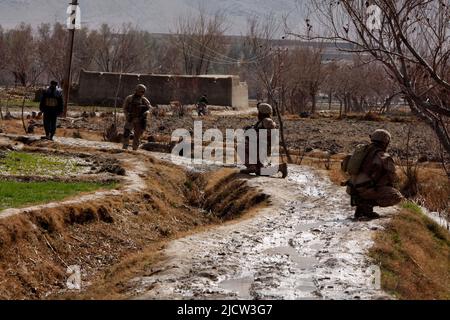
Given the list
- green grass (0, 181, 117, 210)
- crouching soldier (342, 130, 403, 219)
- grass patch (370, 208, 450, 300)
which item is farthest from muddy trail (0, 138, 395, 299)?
green grass (0, 181, 117, 210)

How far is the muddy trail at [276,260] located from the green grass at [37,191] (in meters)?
Result: 2.44

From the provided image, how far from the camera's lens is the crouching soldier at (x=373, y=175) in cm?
1183

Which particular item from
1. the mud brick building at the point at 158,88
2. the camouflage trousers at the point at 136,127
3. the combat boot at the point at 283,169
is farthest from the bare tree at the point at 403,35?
the mud brick building at the point at 158,88

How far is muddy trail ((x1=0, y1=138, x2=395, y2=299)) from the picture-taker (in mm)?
7879

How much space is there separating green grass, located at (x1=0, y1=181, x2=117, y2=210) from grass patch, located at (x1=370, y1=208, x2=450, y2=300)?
16.0ft

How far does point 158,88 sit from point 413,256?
133ft

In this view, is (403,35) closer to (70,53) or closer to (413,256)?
(413,256)

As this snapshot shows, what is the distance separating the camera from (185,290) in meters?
7.85

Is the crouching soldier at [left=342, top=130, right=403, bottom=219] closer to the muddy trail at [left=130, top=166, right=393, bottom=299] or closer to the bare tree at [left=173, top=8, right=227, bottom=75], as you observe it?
the muddy trail at [left=130, top=166, right=393, bottom=299]

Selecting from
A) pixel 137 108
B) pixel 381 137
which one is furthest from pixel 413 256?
pixel 137 108

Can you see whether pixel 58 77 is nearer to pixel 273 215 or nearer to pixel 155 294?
pixel 273 215

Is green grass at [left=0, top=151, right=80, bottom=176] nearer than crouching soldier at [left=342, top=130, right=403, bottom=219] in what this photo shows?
No

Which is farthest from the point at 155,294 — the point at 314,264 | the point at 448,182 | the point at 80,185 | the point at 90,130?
the point at 90,130

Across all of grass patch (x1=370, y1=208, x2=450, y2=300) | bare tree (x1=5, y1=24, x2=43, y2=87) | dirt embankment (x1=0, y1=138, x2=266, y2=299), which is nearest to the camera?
grass patch (x1=370, y1=208, x2=450, y2=300)
